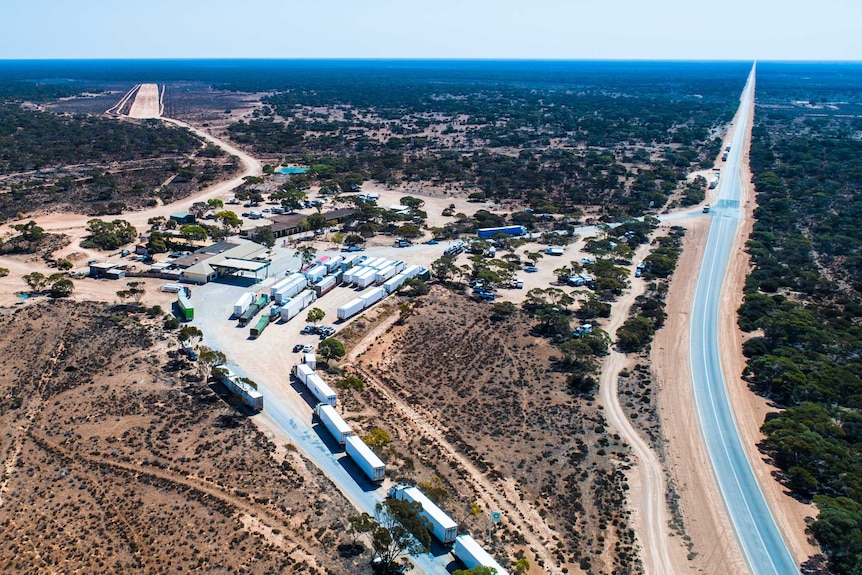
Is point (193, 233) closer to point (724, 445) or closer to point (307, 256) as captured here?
point (307, 256)

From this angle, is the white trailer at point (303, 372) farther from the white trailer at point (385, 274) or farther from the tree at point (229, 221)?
the tree at point (229, 221)

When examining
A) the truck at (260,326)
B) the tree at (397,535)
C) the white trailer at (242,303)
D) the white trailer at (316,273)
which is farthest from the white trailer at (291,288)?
the tree at (397,535)

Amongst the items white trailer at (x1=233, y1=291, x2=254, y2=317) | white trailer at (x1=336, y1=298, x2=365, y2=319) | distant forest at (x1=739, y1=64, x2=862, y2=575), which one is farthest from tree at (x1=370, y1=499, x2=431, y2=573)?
white trailer at (x1=233, y1=291, x2=254, y2=317)

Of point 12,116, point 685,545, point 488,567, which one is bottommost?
point 685,545

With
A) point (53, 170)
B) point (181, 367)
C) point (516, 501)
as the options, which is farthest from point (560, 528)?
point (53, 170)

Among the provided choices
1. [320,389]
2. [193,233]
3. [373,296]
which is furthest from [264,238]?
[320,389]

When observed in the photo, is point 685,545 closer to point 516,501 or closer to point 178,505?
point 516,501
